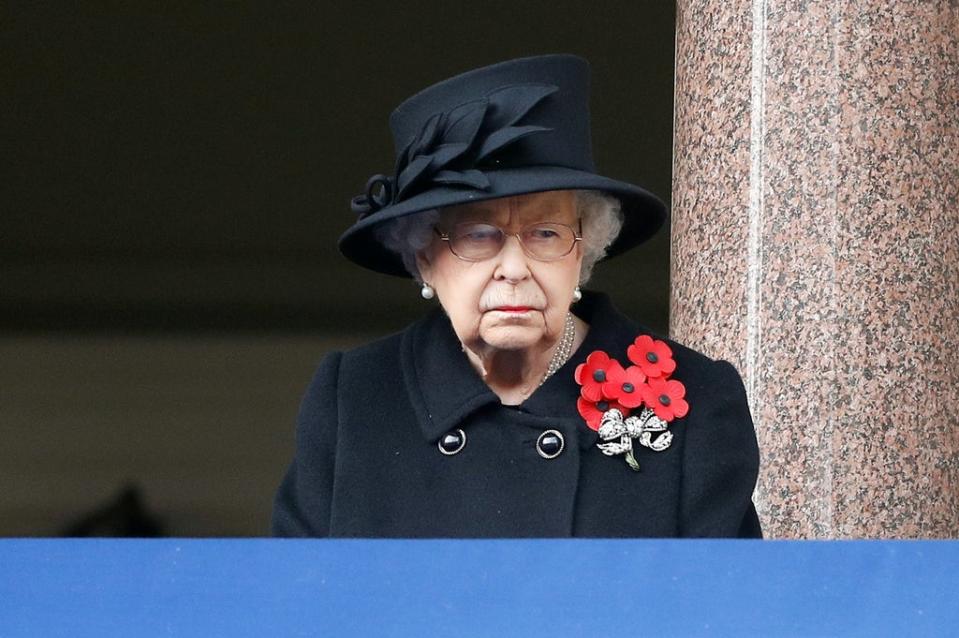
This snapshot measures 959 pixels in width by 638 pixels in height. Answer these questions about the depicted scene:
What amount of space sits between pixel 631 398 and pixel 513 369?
0.21 meters

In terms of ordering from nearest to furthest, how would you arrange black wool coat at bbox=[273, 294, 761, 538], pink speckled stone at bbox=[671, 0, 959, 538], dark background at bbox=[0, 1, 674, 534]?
black wool coat at bbox=[273, 294, 761, 538] → pink speckled stone at bbox=[671, 0, 959, 538] → dark background at bbox=[0, 1, 674, 534]

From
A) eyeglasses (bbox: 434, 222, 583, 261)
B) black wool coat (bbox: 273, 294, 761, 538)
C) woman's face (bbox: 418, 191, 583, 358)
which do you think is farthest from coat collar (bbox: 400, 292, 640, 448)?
eyeglasses (bbox: 434, 222, 583, 261)

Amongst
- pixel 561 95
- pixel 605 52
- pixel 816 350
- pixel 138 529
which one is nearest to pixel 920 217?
pixel 816 350

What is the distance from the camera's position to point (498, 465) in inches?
121

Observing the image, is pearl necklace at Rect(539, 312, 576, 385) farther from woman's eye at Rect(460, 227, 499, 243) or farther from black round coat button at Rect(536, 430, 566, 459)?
woman's eye at Rect(460, 227, 499, 243)

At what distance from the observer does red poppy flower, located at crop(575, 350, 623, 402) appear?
310cm

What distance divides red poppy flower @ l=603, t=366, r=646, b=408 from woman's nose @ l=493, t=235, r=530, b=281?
0.95ft

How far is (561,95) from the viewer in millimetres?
3092

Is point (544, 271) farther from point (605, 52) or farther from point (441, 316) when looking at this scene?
point (605, 52)

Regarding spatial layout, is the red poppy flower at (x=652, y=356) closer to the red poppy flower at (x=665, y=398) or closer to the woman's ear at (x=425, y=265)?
the red poppy flower at (x=665, y=398)

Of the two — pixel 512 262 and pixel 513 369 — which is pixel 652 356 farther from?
pixel 512 262

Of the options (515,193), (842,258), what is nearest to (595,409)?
(515,193)

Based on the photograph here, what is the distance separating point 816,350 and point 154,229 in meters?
6.57

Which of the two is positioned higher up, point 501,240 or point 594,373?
point 501,240
